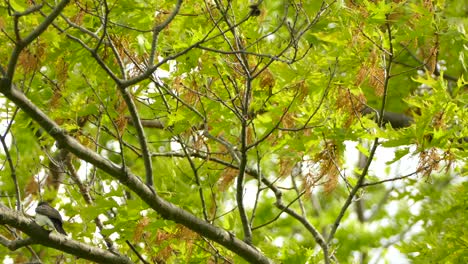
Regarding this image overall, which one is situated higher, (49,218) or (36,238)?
(49,218)

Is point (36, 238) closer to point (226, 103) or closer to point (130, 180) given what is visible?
point (130, 180)

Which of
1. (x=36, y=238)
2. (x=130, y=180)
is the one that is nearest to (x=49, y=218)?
(x=36, y=238)

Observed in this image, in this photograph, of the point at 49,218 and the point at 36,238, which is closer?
the point at 36,238

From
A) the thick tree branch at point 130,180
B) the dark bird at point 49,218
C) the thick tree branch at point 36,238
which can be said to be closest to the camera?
the thick tree branch at point 130,180

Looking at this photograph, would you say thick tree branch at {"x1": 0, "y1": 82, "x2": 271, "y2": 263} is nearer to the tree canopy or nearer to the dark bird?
the tree canopy

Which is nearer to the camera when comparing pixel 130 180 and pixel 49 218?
pixel 130 180

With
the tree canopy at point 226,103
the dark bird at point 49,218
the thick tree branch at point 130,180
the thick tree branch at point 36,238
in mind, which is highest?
the tree canopy at point 226,103

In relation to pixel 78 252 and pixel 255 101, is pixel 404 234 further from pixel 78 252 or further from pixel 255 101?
pixel 78 252

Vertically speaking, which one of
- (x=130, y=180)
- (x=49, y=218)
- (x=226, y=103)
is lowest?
(x=130, y=180)

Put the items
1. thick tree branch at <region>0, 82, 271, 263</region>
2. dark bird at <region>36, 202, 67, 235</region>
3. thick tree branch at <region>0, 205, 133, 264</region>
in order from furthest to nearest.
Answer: dark bird at <region>36, 202, 67, 235</region>, thick tree branch at <region>0, 205, 133, 264</region>, thick tree branch at <region>0, 82, 271, 263</region>

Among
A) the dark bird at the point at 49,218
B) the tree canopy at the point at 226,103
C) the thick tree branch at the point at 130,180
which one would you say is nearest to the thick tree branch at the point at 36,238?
the tree canopy at the point at 226,103

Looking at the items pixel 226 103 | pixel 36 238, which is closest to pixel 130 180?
pixel 36 238

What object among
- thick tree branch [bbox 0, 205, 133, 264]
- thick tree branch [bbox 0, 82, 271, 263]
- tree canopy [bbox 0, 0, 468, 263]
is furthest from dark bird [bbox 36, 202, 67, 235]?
thick tree branch [bbox 0, 82, 271, 263]

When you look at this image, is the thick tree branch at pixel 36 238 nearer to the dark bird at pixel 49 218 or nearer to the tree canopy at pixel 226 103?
the tree canopy at pixel 226 103
